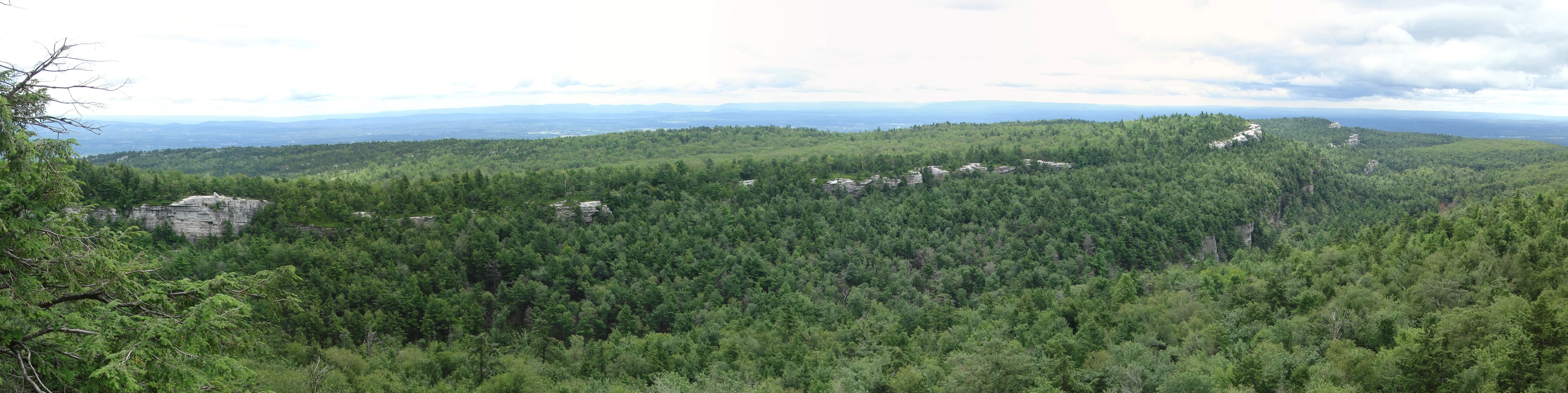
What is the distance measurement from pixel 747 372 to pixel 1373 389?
32.8 metres

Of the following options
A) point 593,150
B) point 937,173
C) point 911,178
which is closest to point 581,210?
point 911,178

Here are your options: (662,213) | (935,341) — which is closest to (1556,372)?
(935,341)

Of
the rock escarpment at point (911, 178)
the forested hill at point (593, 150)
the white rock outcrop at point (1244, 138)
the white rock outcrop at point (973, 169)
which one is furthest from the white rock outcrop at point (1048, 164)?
the white rock outcrop at point (1244, 138)

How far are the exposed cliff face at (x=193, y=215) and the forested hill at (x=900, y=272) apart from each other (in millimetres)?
1916

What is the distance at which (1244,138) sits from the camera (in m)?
143

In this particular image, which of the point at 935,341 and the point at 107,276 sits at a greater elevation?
the point at 107,276

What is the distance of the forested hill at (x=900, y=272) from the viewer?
3797 centimetres

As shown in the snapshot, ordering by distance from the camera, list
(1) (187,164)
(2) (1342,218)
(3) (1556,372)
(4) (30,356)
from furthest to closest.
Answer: (1) (187,164), (2) (1342,218), (3) (1556,372), (4) (30,356)

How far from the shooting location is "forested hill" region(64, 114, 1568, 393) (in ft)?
125

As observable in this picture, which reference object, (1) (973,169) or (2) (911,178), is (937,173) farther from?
(1) (973,169)

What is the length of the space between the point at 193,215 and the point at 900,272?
7004 cm

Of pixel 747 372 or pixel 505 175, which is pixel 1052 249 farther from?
pixel 505 175

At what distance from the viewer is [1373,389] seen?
1201 inches

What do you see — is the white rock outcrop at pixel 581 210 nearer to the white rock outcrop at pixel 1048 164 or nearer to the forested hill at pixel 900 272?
the forested hill at pixel 900 272
